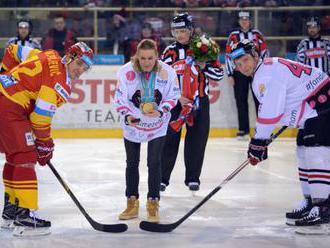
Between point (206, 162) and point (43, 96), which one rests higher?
point (43, 96)

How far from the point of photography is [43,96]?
14.8 ft

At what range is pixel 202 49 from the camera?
5.87 metres

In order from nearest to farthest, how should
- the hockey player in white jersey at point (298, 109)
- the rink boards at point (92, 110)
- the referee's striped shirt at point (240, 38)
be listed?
the hockey player in white jersey at point (298, 109) < the referee's striped shirt at point (240, 38) < the rink boards at point (92, 110)

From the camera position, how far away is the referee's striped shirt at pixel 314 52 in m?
9.40

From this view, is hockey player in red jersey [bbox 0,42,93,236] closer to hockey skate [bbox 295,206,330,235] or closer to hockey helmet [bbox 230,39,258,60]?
hockey helmet [bbox 230,39,258,60]

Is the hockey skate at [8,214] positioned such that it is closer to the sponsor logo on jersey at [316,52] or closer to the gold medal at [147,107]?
the gold medal at [147,107]

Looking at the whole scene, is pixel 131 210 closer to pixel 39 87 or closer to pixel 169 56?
pixel 39 87

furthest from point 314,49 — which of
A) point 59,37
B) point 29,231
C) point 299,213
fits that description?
point 29,231

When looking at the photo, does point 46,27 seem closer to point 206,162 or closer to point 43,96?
point 206,162

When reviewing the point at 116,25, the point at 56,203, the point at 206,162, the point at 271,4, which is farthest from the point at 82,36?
the point at 56,203

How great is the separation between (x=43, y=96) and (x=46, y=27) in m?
6.26

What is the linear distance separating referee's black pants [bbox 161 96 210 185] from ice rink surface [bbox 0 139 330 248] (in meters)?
0.17

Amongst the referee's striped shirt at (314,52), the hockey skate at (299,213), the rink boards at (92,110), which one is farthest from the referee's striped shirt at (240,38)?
the hockey skate at (299,213)

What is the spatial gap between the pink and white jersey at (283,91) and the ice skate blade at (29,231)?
1322 mm
